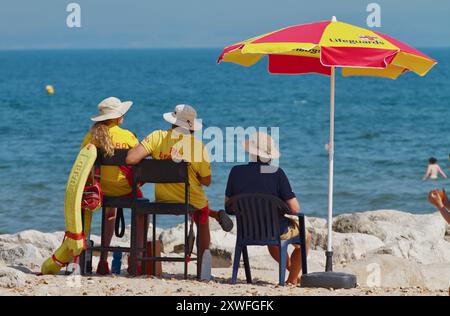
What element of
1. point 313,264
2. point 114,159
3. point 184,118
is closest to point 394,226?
point 313,264

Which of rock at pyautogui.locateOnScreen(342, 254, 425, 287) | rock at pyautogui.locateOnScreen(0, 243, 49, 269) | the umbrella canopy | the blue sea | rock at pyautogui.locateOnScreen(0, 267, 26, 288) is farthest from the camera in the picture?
the blue sea

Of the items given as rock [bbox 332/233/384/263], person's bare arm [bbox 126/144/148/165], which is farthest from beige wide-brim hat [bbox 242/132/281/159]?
rock [bbox 332/233/384/263]

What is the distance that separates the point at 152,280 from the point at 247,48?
6.28 ft

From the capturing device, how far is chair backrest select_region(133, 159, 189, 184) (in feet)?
28.3

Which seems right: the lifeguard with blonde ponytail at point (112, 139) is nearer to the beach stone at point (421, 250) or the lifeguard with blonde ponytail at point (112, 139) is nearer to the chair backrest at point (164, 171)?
the chair backrest at point (164, 171)

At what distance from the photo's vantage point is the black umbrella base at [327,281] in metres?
8.41

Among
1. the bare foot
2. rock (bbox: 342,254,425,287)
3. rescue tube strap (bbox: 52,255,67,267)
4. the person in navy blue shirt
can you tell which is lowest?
rock (bbox: 342,254,425,287)

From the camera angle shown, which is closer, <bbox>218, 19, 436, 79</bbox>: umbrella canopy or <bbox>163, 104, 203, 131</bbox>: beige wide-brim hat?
<bbox>218, 19, 436, 79</bbox>: umbrella canopy

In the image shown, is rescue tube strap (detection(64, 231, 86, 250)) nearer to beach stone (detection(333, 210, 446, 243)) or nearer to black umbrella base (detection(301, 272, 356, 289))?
black umbrella base (detection(301, 272, 356, 289))

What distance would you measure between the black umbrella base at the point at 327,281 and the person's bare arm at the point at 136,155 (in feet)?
5.13

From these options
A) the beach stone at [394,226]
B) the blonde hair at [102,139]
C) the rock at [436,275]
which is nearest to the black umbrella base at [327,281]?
the rock at [436,275]

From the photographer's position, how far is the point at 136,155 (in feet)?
28.5
